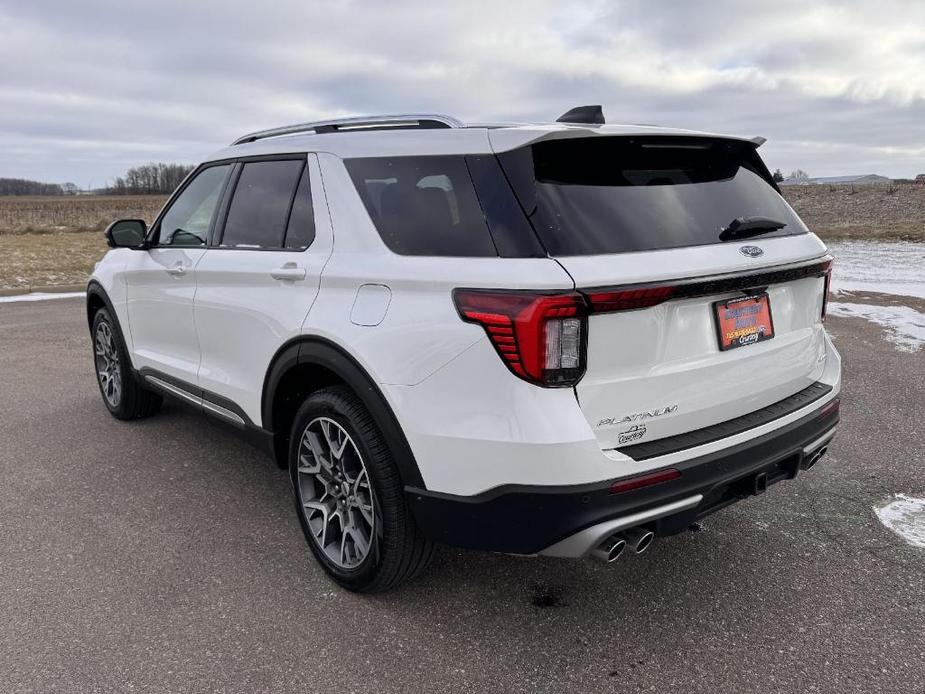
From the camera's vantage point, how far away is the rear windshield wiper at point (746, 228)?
269 cm

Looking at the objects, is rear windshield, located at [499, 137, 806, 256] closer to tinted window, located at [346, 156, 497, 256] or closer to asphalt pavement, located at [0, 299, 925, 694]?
tinted window, located at [346, 156, 497, 256]

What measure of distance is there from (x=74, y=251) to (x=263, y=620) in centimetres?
1845

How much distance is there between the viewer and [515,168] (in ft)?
7.97

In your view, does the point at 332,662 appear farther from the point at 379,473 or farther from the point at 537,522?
the point at 537,522

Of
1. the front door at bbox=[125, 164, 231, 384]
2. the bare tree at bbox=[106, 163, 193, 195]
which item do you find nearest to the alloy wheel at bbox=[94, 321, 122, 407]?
the front door at bbox=[125, 164, 231, 384]

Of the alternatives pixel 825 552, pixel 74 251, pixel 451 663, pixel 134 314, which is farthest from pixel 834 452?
pixel 74 251

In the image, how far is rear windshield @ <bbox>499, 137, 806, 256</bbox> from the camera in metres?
2.38

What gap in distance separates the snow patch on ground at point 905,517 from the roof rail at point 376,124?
276cm

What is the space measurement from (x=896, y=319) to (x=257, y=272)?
8.04 meters

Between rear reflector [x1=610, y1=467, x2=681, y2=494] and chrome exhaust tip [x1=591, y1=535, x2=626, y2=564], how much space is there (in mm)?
182

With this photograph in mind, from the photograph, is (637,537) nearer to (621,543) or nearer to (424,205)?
(621,543)

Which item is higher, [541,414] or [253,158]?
[253,158]

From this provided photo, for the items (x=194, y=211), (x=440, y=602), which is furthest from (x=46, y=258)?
(x=440, y=602)

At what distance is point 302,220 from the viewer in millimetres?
3203
